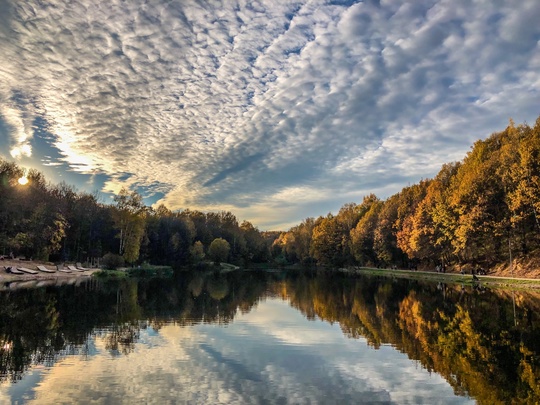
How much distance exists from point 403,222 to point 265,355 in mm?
64656

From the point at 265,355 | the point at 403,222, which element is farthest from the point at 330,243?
the point at 265,355

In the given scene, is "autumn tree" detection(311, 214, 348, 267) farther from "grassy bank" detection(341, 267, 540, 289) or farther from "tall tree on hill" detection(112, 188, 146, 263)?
"tall tree on hill" detection(112, 188, 146, 263)

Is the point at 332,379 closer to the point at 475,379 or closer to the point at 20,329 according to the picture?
the point at 475,379

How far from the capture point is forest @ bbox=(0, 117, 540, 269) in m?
47.6

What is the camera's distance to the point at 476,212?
163ft

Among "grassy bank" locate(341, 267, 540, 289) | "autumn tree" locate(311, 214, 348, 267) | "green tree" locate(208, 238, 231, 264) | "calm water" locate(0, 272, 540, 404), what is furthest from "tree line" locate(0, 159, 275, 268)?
"grassy bank" locate(341, 267, 540, 289)

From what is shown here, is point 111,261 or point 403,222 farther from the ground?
point 403,222

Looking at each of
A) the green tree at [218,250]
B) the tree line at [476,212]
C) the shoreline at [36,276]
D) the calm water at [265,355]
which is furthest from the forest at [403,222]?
the calm water at [265,355]

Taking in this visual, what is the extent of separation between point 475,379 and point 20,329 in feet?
56.5

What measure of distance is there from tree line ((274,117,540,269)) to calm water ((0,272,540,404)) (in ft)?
78.9

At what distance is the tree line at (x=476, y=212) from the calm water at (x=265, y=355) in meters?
24.1

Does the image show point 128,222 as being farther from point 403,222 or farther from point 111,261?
point 403,222

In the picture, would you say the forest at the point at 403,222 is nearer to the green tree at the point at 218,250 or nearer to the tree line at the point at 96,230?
the tree line at the point at 96,230

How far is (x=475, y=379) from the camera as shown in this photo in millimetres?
11750
